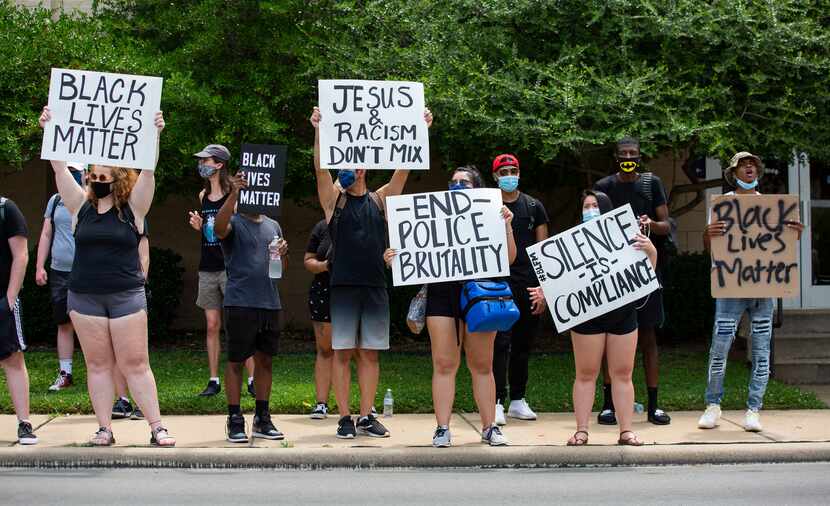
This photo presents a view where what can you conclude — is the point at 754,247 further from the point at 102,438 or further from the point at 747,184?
the point at 102,438

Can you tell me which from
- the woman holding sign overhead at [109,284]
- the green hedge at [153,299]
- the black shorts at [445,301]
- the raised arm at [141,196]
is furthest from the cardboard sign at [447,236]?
the green hedge at [153,299]

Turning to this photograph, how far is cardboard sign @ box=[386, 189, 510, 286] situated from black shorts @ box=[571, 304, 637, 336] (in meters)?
0.71

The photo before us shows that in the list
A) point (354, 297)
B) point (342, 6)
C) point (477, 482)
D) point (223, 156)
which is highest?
point (342, 6)

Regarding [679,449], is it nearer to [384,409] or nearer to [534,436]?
[534,436]

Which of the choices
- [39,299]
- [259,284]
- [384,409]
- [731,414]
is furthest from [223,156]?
[39,299]

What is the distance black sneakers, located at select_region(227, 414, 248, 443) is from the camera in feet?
26.7

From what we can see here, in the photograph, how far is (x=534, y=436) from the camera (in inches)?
338

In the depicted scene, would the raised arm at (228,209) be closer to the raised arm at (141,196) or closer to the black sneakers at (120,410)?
the raised arm at (141,196)

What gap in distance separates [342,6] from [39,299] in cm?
Result: 532

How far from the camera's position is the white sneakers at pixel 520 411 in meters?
9.29

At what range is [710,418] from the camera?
8859 mm

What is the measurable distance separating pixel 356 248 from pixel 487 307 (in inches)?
41.3

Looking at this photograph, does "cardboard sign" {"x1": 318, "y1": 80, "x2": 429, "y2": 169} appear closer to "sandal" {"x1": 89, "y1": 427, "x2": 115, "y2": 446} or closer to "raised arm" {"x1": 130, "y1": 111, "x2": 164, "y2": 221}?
"raised arm" {"x1": 130, "y1": 111, "x2": 164, "y2": 221}

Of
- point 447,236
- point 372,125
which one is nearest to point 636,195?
point 447,236
